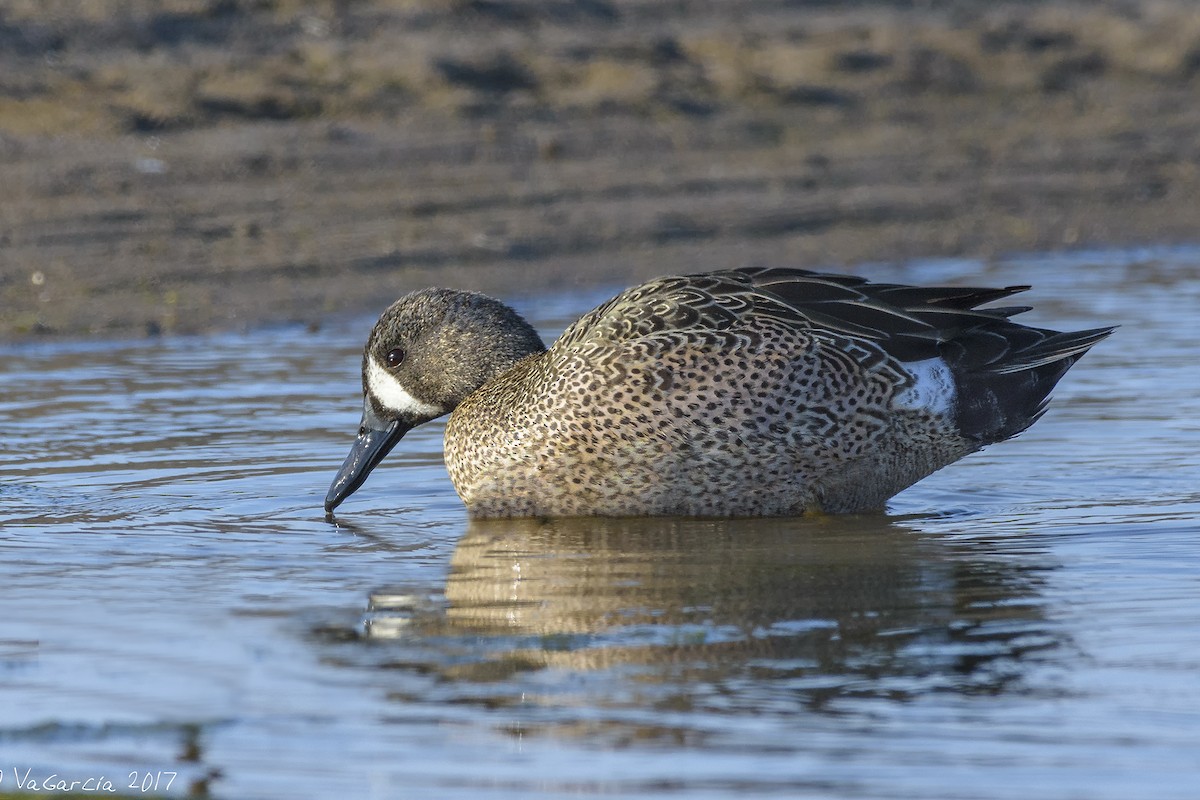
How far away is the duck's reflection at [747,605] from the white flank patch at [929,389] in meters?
0.36

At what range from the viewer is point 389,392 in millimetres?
5883

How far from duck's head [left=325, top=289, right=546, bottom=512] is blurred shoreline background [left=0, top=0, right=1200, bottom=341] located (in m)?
2.93

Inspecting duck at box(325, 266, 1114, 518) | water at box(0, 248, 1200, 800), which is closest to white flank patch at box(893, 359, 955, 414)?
duck at box(325, 266, 1114, 518)

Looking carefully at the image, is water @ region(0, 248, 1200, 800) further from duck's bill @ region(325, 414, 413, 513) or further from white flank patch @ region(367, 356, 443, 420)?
white flank patch @ region(367, 356, 443, 420)

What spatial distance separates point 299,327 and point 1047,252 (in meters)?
4.47

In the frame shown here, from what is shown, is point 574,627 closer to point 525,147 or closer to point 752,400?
point 752,400

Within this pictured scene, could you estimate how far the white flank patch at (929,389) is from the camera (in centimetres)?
529

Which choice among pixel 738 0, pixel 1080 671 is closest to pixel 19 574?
pixel 1080 671

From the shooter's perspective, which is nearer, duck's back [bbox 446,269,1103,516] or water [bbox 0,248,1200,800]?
water [bbox 0,248,1200,800]

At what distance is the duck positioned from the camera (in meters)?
5.15

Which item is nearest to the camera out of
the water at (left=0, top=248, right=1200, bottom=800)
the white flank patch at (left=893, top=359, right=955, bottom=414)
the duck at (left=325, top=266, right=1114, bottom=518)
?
the water at (left=0, top=248, right=1200, bottom=800)

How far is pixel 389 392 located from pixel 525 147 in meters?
5.65

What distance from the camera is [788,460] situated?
5.24m

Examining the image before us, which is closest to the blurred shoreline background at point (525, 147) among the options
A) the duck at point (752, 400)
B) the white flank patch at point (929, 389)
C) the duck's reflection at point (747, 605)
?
the duck at point (752, 400)
